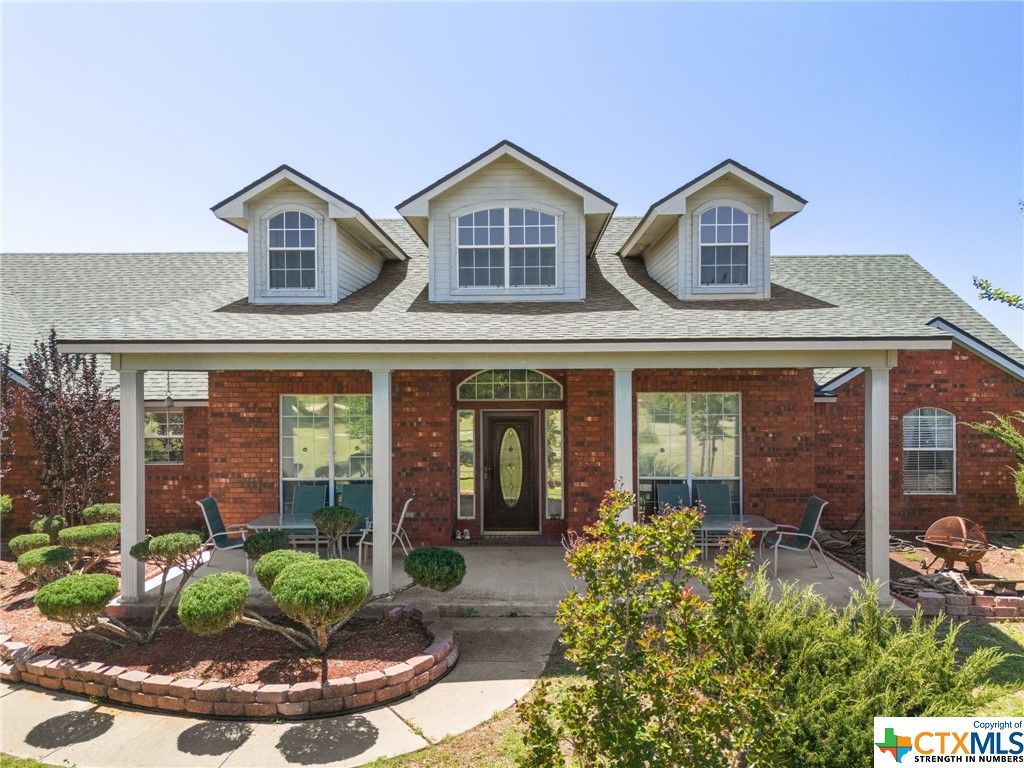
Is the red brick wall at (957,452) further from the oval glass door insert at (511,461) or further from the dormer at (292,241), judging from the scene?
the dormer at (292,241)

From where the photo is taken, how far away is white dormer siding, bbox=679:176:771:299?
9.65 meters

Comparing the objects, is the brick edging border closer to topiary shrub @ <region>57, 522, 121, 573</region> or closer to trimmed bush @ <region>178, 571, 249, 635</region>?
trimmed bush @ <region>178, 571, 249, 635</region>

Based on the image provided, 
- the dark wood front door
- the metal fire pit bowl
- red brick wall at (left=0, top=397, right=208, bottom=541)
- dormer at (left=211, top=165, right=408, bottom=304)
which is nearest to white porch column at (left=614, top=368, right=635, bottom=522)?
the dark wood front door

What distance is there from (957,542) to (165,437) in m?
13.8

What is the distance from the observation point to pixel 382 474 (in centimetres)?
757

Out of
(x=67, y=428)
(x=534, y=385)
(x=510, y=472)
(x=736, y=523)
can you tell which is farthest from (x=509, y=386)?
(x=67, y=428)

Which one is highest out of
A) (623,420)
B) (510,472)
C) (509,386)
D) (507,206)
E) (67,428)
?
(507,206)

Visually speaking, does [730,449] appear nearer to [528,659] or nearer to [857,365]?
[857,365]

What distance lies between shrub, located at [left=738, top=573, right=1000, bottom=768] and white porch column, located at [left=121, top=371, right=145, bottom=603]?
7.33m

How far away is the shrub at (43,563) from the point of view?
265 inches

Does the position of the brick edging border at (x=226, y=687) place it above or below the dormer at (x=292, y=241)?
below

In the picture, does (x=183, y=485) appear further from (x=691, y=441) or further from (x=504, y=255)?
(x=691, y=441)

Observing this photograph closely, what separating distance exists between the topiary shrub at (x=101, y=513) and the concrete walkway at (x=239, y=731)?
366cm

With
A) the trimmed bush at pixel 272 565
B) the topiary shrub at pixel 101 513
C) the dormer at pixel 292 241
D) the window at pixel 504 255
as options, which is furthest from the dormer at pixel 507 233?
the topiary shrub at pixel 101 513
